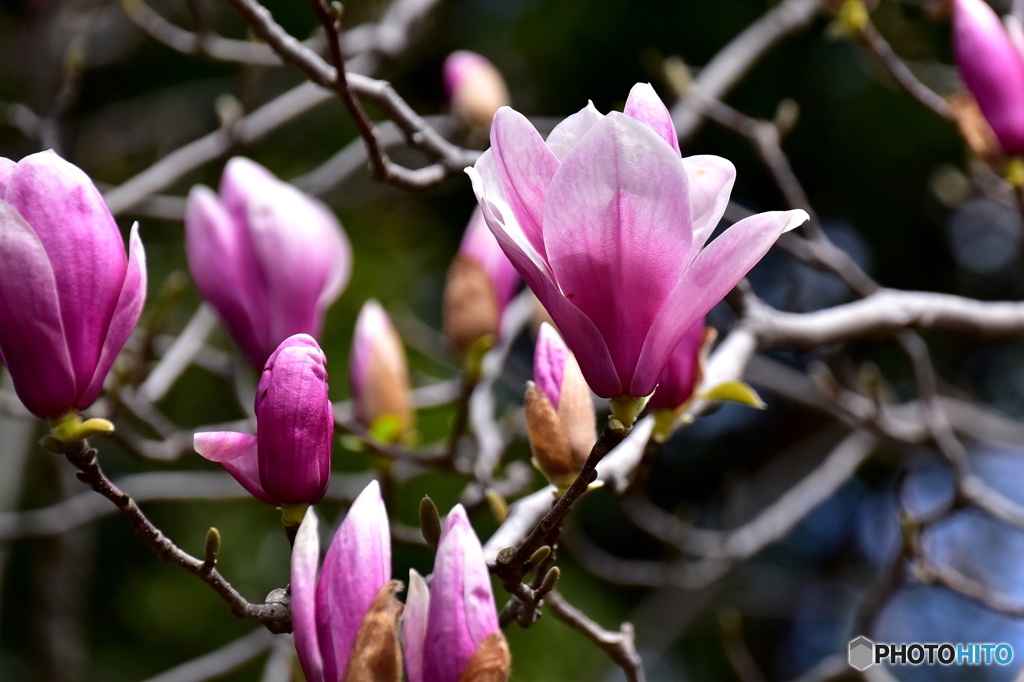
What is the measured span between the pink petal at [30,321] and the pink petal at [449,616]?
9.5 inches

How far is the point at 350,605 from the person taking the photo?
0.48 metres

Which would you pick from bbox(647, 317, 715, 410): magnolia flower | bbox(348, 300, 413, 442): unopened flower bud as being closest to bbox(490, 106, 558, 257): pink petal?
bbox(647, 317, 715, 410): magnolia flower

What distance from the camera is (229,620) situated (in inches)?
112

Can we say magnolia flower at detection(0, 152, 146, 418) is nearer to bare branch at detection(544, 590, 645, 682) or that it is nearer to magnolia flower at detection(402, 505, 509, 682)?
magnolia flower at detection(402, 505, 509, 682)

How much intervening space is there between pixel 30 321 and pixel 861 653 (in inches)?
30.5

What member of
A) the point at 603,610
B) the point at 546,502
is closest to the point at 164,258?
the point at 603,610

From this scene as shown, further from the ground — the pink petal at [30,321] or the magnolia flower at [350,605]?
the pink petal at [30,321]

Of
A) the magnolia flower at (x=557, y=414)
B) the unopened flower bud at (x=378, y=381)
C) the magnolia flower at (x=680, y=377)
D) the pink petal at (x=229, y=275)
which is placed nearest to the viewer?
the magnolia flower at (x=557, y=414)

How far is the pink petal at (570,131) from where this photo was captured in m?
0.50

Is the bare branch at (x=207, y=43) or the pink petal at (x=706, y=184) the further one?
the bare branch at (x=207, y=43)

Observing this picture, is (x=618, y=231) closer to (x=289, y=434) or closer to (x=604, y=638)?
(x=289, y=434)

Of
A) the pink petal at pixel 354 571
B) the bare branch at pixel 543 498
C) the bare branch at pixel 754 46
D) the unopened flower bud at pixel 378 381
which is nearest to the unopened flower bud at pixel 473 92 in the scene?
the bare branch at pixel 754 46

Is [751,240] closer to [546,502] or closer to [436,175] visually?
[546,502]

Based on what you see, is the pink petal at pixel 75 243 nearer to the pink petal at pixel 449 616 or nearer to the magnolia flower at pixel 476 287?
the pink petal at pixel 449 616
